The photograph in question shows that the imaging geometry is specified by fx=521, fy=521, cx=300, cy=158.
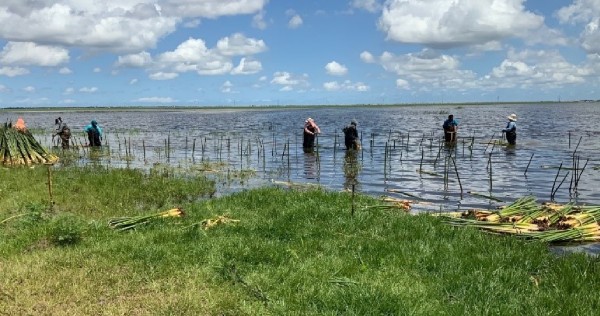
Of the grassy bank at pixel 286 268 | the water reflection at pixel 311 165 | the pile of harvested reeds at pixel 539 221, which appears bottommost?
the water reflection at pixel 311 165

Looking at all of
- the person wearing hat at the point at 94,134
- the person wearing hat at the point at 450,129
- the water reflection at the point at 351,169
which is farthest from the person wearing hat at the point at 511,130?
the person wearing hat at the point at 94,134

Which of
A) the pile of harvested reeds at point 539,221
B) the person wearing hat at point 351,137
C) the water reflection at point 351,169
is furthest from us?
the person wearing hat at point 351,137

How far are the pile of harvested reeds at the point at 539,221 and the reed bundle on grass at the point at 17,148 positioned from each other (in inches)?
798

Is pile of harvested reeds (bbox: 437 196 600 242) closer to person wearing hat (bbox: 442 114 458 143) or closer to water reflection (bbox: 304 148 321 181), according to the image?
water reflection (bbox: 304 148 321 181)

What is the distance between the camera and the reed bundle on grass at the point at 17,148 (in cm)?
2423

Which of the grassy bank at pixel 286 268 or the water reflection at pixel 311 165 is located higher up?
the grassy bank at pixel 286 268

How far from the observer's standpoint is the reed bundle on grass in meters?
24.2

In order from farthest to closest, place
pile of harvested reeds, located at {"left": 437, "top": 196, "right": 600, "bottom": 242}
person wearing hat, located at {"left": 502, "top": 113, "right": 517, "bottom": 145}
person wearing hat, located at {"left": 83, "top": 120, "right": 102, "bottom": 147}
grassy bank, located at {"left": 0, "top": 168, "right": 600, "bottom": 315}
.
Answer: person wearing hat, located at {"left": 83, "top": 120, "right": 102, "bottom": 147}
person wearing hat, located at {"left": 502, "top": 113, "right": 517, "bottom": 145}
pile of harvested reeds, located at {"left": 437, "top": 196, "right": 600, "bottom": 242}
grassy bank, located at {"left": 0, "top": 168, "right": 600, "bottom": 315}

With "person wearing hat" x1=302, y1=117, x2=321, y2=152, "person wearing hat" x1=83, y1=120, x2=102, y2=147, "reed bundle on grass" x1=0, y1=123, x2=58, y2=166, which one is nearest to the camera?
"reed bundle on grass" x1=0, y1=123, x2=58, y2=166

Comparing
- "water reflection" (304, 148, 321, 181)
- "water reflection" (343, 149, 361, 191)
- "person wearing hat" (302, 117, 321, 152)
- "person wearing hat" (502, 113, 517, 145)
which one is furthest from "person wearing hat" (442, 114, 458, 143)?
"water reflection" (304, 148, 321, 181)

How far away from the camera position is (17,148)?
81.4 ft

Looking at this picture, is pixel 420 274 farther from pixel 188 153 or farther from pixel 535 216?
pixel 188 153

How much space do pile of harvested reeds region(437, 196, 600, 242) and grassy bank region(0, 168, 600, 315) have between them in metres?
0.88

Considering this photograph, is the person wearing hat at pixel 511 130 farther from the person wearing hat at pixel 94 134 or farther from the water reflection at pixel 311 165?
the person wearing hat at pixel 94 134
